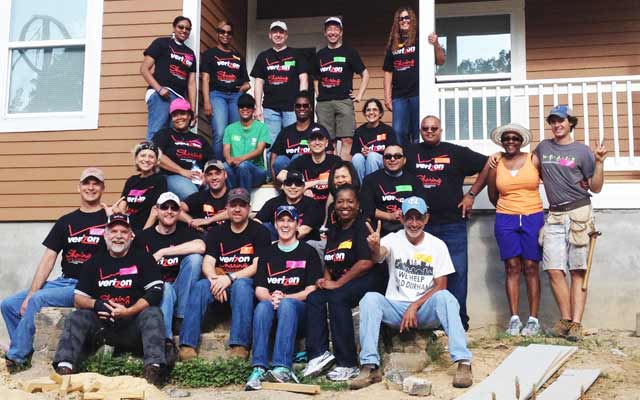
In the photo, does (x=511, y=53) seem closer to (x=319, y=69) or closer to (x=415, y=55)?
(x=415, y=55)

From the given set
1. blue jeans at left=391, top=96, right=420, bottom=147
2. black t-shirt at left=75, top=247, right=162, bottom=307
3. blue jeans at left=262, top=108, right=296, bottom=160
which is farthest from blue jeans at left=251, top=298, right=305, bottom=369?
blue jeans at left=391, top=96, right=420, bottom=147

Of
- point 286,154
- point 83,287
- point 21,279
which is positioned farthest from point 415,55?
point 21,279

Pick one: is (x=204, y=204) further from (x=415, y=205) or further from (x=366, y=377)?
(x=366, y=377)

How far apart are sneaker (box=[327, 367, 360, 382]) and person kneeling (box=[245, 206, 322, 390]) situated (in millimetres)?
272

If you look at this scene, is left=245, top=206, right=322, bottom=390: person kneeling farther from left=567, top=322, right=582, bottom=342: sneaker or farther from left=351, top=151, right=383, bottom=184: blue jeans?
left=567, top=322, right=582, bottom=342: sneaker

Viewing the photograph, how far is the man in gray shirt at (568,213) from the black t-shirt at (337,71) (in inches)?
95.3

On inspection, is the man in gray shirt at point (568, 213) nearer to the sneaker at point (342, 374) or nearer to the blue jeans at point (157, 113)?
the sneaker at point (342, 374)

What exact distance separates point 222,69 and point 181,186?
5.50 ft

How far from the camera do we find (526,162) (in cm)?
644

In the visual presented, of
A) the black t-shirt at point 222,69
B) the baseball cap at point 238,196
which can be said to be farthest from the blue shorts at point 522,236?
the black t-shirt at point 222,69

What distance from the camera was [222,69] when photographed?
26.2ft

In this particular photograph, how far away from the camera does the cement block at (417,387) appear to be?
4793 millimetres

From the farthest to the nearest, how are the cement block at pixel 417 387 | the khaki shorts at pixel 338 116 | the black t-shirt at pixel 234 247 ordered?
the khaki shorts at pixel 338 116
the black t-shirt at pixel 234 247
the cement block at pixel 417 387

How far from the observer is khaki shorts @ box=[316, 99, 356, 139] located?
787 cm
